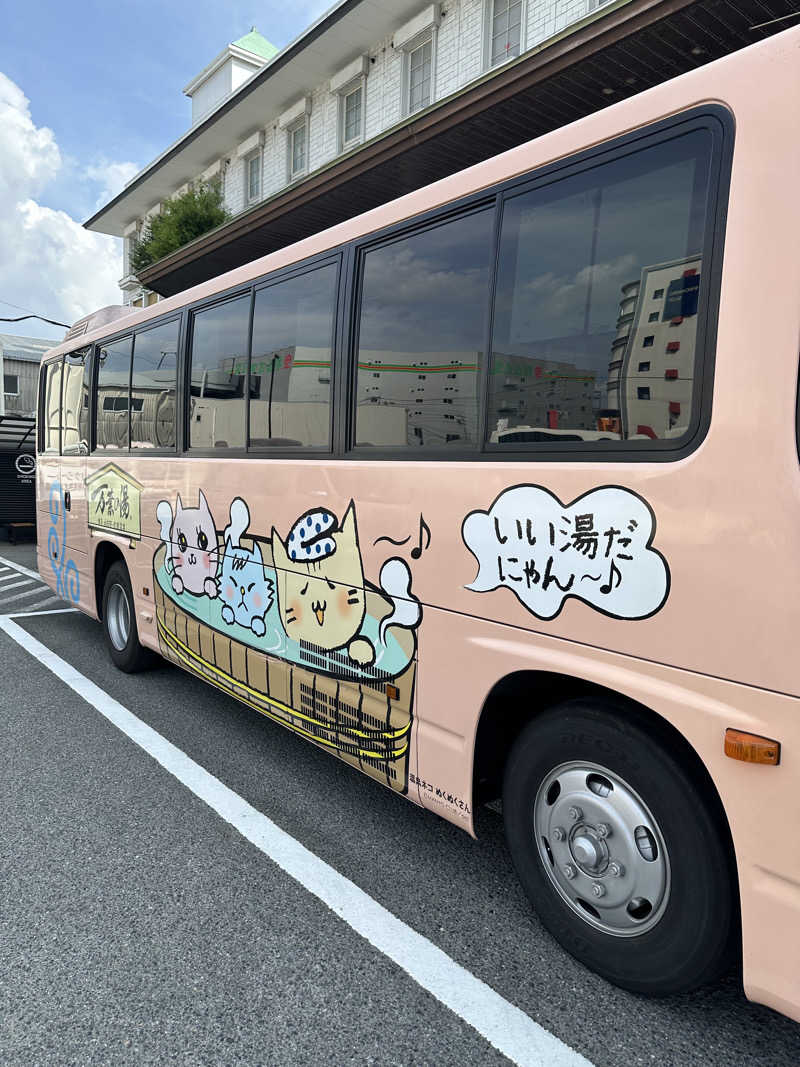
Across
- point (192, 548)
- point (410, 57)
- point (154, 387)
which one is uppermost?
point (410, 57)

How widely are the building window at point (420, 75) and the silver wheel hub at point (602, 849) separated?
1405 centimetres

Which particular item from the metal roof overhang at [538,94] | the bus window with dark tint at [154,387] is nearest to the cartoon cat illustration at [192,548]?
the bus window with dark tint at [154,387]

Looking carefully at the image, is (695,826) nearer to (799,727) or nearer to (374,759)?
(799,727)

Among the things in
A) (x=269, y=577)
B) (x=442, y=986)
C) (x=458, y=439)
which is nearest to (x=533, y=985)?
(x=442, y=986)

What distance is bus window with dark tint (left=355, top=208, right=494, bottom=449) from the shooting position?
2.72 metres

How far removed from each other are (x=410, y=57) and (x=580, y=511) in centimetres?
1474

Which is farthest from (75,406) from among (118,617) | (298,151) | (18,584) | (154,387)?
(298,151)

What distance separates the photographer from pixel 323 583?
3465mm

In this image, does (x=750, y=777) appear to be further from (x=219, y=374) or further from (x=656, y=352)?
(x=219, y=374)

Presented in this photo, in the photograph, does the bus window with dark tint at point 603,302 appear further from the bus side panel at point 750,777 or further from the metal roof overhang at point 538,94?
the metal roof overhang at point 538,94

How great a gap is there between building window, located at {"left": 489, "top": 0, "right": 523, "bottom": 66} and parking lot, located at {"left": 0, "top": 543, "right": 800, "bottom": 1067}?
12082mm

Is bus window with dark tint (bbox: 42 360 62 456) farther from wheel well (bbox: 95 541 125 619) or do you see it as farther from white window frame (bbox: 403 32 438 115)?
white window frame (bbox: 403 32 438 115)

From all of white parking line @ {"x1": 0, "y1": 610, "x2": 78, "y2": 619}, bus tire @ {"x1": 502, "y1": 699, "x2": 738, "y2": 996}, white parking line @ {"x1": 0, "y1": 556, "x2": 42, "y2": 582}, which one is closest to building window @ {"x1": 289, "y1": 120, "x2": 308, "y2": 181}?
white parking line @ {"x1": 0, "y1": 556, "x2": 42, "y2": 582}

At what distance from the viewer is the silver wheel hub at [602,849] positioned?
2205 mm
